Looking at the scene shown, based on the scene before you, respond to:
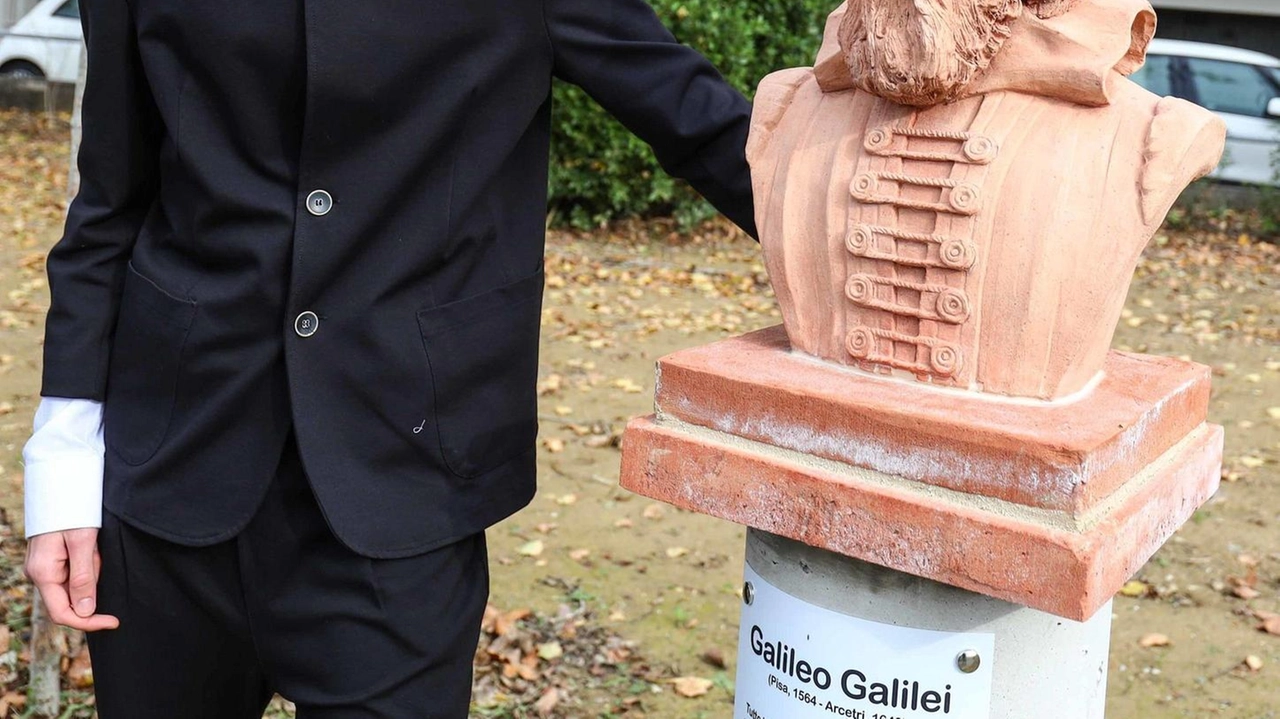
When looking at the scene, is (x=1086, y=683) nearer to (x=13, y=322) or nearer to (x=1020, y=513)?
(x=1020, y=513)

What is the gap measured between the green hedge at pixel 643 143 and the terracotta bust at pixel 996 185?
5590 millimetres

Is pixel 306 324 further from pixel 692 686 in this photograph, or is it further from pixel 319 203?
pixel 692 686

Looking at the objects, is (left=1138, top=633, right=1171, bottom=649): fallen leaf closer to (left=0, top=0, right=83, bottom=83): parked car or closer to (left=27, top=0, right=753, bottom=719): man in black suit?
(left=27, top=0, right=753, bottom=719): man in black suit

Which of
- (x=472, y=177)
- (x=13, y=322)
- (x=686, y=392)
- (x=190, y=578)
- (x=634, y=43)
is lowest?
(x=13, y=322)

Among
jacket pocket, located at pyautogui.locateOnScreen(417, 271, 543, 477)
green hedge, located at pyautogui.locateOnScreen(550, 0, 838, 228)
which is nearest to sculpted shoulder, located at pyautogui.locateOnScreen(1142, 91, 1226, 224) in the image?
jacket pocket, located at pyautogui.locateOnScreen(417, 271, 543, 477)

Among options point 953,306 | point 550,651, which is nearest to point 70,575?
point 953,306

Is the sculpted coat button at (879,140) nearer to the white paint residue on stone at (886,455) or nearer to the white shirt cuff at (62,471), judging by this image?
the white paint residue on stone at (886,455)

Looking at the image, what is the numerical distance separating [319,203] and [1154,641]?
2.94 metres

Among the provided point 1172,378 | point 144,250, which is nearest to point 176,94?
point 144,250

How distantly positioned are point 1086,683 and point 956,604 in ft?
1.03

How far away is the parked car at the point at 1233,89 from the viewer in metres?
9.53

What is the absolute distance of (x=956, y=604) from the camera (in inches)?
70.7

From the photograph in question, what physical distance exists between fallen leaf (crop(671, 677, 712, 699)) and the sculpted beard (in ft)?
6.53

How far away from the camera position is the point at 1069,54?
1.80 m
